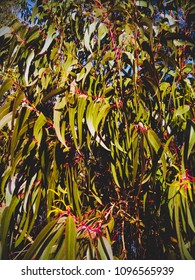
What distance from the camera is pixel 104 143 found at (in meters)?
0.81

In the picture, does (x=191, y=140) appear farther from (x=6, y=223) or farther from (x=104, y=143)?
(x=6, y=223)

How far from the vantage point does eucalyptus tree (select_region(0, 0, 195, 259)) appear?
0.69 m

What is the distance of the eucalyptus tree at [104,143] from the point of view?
2.25ft

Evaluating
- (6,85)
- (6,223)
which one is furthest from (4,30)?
(6,223)

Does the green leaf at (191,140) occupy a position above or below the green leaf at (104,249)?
above

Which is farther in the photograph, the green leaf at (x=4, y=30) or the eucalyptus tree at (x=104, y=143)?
the green leaf at (x=4, y=30)

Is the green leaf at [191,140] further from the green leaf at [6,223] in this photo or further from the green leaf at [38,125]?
the green leaf at [6,223]

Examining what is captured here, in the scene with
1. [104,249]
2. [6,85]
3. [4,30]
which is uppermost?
[4,30]

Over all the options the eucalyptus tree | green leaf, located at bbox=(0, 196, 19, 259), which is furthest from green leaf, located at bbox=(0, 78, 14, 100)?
green leaf, located at bbox=(0, 196, 19, 259)

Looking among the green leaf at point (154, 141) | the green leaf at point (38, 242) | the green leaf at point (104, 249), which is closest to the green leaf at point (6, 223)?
the green leaf at point (38, 242)

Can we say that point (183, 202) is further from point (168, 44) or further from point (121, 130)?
point (168, 44)

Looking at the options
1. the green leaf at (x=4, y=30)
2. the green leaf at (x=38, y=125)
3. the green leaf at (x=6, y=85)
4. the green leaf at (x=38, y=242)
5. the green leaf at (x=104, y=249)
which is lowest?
the green leaf at (x=104, y=249)

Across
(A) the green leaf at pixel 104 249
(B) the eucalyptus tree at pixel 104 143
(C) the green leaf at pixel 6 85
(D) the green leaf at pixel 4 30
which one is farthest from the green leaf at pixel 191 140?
(D) the green leaf at pixel 4 30

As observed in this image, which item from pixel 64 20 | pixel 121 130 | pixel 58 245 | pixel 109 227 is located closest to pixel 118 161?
pixel 121 130
